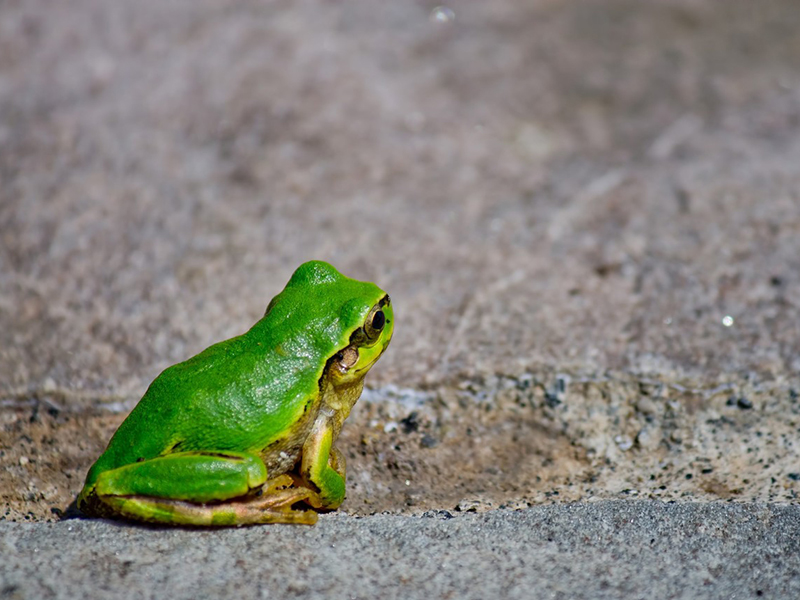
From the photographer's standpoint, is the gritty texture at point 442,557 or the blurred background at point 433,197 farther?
the blurred background at point 433,197

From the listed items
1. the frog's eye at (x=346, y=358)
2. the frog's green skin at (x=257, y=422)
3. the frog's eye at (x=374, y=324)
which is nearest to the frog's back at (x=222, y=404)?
the frog's green skin at (x=257, y=422)

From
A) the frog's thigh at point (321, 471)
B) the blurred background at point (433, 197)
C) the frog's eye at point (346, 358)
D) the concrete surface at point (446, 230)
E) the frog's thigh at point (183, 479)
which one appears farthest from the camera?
the blurred background at point (433, 197)

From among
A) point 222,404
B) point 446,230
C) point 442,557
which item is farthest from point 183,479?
point 446,230

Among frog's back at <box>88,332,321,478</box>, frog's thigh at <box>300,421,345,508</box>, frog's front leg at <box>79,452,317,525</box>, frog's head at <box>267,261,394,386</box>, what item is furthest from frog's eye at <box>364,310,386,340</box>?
frog's front leg at <box>79,452,317,525</box>

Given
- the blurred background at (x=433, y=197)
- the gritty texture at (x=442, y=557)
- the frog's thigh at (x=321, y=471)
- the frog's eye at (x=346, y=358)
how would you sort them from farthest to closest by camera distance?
1. the blurred background at (x=433, y=197)
2. the frog's eye at (x=346, y=358)
3. the frog's thigh at (x=321, y=471)
4. the gritty texture at (x=442, y=557)

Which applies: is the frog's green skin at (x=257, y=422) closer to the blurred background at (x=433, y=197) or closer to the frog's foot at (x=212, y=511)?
the frog's foot at (x=212, y=511)

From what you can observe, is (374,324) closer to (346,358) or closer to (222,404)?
(346,358)

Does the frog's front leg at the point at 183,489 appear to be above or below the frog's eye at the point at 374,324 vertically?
below

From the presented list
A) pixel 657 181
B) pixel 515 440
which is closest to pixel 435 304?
pixel 515 440
